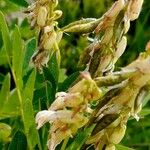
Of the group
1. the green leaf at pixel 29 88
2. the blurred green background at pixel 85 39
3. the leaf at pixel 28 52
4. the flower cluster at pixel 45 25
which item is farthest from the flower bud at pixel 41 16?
the blurred green background at pixel 85 39

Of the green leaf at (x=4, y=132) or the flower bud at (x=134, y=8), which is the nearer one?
the flower bud at (x=134, y=8)

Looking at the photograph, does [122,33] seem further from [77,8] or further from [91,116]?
[77,8]

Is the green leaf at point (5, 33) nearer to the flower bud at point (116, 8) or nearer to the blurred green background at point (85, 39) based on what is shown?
the flower bud at point (116, 8)

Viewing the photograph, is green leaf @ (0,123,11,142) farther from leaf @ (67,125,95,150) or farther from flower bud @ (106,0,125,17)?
flower bud @ (106,0,125,17)

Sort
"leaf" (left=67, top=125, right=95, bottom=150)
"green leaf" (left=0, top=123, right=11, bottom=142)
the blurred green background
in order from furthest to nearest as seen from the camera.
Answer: the blurred green background, "green leaf" (left=0, top=123, right=11, bottom=142), "leaf" (left=67, top=125, right=95, bottom=150)

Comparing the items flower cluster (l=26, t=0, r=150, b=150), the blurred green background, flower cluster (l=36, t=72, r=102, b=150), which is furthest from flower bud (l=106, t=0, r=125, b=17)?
the blurred green background

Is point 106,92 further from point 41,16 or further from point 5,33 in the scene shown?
point 5,33
